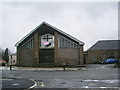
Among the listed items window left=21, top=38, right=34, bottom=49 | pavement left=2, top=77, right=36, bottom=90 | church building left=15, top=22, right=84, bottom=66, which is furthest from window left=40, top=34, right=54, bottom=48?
pavement left=2, top=77, right=36, bottom=90

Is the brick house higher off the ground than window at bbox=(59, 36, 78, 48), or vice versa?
window at bbox=(59, 36, 78, 48)

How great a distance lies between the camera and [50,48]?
39.9 meters

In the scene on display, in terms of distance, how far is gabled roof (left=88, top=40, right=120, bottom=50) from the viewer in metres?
56.6

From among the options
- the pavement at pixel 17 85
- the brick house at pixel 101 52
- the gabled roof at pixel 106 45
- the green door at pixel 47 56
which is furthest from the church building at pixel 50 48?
the pavement at pixel 17 85

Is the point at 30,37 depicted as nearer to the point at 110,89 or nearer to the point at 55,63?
the point at 55,63

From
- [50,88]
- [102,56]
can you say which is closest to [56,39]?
[102,56]

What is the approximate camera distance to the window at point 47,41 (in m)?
39.8

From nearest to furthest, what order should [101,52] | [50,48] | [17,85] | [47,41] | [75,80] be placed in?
[17,85]
[75,80]
[50,48]
[47,41]
[101,52]

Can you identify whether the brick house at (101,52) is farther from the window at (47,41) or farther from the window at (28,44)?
the window at (28,44)

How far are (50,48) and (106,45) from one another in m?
22.8

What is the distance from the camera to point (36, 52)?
3934 centimetres

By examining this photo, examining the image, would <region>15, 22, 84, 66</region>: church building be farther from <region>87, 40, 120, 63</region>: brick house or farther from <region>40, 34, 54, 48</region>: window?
<region>87, 40, 120, 63</region>: brick house

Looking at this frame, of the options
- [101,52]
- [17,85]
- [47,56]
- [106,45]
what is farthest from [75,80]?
[106,45]

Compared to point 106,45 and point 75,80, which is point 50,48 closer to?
point 106,45
